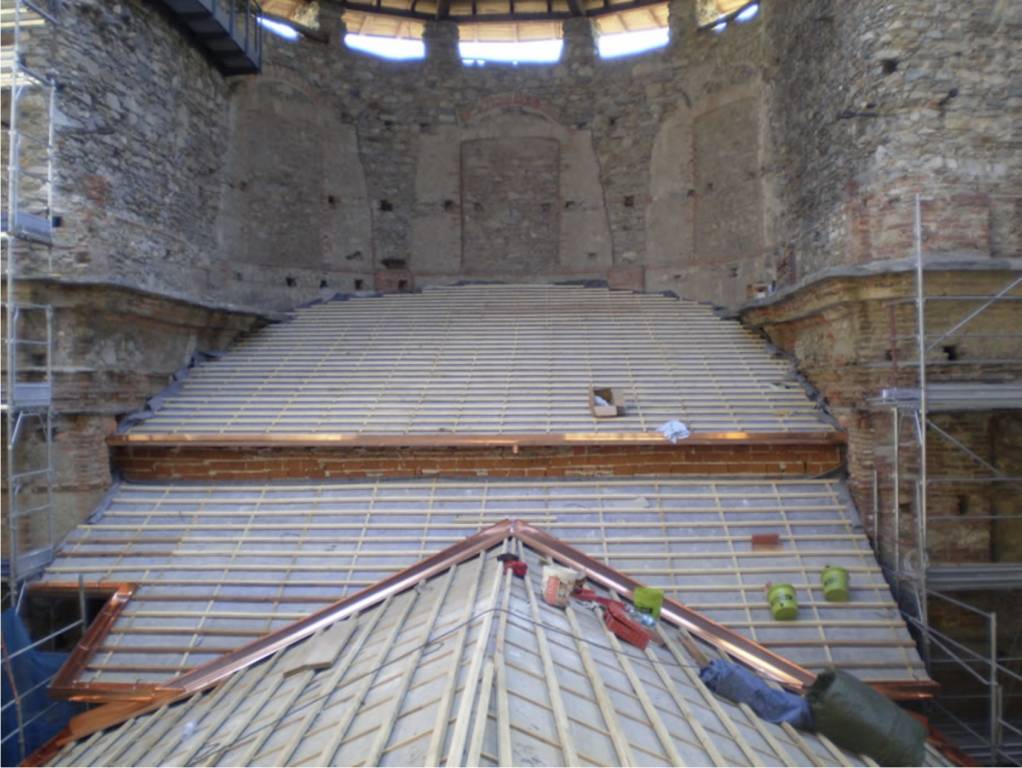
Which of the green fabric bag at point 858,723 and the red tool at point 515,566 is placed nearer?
the green fabric bag at point 858,723

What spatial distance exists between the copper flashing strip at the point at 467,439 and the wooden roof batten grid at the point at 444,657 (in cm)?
170

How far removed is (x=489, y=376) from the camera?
9312 millimetres

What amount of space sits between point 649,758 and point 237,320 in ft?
30.0

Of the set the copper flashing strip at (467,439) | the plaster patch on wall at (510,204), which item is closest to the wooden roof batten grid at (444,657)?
the copper flashing strip at (467,439)

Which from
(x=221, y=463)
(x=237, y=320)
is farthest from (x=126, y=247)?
(x=221, y=463)

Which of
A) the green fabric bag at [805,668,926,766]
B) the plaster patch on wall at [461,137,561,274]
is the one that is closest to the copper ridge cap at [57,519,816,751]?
the green fabric bag at [805,668,926,766]

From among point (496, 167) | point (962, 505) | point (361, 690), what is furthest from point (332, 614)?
point (496, 167)

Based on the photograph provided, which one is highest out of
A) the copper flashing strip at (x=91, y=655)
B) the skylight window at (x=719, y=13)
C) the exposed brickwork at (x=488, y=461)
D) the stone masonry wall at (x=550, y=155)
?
the skylight window at (x=719, y=13)

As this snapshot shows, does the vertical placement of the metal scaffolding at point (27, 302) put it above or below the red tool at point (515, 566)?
above

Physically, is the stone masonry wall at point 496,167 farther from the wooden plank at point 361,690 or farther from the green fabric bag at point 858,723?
the green fabric bag at point 858,723

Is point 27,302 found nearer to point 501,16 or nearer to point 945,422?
point 945,422

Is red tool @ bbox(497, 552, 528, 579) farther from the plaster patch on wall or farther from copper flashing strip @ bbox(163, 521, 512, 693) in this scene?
the plaster patch on wall

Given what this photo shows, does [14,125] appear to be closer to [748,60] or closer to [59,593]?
[59,593]

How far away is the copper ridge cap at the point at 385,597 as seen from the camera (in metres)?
5.04
